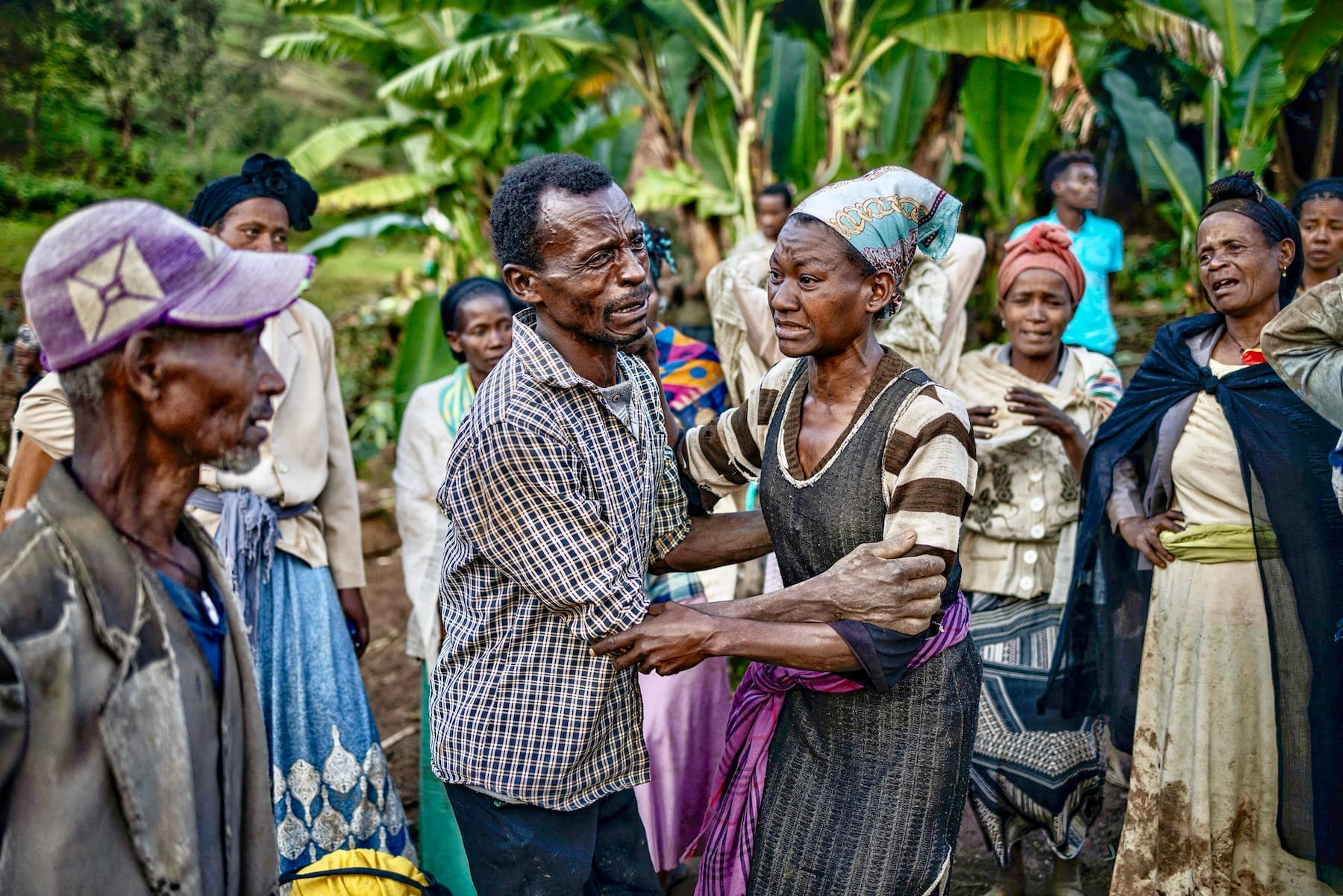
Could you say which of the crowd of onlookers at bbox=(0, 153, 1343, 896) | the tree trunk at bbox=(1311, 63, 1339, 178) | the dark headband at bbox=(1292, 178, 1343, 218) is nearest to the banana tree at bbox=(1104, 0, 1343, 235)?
the tree trunk at bbox=(1311, 63, 1339, 178)

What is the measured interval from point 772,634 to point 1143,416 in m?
1.89

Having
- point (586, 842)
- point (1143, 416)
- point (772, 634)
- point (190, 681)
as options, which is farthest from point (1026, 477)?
point (190, 681)

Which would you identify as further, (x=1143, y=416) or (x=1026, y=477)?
(x=1026, y=477)

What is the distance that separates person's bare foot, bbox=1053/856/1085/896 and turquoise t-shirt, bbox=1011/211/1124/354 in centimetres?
299

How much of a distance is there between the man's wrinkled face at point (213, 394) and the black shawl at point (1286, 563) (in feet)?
9.12

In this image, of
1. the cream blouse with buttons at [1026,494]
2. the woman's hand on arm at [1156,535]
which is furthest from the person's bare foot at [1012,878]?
the woman's hand on arm at [1156,535]

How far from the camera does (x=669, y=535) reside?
9.46 feet

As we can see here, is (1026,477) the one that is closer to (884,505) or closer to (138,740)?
(884,505)

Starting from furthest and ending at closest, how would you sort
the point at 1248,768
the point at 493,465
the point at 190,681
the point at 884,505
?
the point at 1248,768, the point at 884,505, the point at 493,465, the point at 190,681

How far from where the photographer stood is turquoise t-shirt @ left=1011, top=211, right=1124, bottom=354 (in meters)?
6.21

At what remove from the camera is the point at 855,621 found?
238cm

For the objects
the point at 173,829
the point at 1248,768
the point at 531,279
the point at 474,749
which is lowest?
the point at 1248,768

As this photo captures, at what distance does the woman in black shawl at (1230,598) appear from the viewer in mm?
3213

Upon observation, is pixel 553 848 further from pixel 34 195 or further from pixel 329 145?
pixel 34 195
